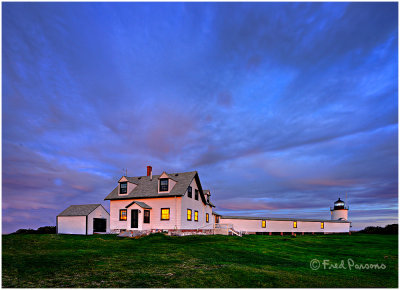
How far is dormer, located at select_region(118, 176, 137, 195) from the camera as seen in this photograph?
116 feet

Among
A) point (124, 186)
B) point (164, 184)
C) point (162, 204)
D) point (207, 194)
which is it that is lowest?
point (162, 204)

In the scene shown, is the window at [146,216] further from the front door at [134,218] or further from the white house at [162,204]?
the front door at [134,218]

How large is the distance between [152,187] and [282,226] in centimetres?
2880

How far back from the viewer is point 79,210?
3516 cm

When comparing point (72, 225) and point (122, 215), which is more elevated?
point (122, 215)

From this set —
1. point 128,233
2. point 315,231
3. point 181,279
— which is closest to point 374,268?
point 181,279

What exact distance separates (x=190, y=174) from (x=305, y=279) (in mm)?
25278

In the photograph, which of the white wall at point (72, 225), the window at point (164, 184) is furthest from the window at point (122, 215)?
the window at point (164, 184)

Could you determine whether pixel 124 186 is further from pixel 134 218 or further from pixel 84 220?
pixel 84 220

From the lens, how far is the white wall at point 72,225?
33.7 meters

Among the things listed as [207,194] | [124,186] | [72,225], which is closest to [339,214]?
[207,194]

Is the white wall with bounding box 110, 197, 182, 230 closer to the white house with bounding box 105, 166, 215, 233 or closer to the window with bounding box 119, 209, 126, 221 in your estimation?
the white house with bounding box 105, 166, 215, 233

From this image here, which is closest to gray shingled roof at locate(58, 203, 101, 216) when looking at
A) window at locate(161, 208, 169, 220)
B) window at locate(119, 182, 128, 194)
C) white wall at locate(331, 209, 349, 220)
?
window at locate(119, 182, 128, 194)

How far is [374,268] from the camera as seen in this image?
15.2 meters
